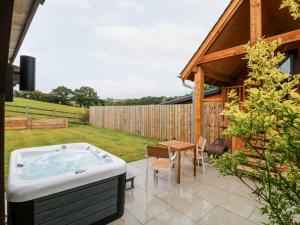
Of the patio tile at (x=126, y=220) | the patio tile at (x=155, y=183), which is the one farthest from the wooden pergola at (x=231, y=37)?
the patio tile at (x=126, y=220)

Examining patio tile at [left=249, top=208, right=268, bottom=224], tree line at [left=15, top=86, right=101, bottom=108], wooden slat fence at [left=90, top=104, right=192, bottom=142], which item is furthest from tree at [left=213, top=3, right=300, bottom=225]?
tree line at [left=15, top=86, right=101, bottom=108]

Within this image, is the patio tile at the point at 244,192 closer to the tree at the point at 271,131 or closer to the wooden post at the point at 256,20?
the tree at the point at 271,131

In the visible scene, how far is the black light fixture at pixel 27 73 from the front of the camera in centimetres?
130

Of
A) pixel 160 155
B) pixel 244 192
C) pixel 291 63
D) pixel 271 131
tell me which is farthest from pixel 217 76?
pixel 271 131

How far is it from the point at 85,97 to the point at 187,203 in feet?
90.8

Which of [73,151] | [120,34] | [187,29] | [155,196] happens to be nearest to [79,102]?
[120,34]

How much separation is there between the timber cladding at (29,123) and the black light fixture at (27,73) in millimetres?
13923

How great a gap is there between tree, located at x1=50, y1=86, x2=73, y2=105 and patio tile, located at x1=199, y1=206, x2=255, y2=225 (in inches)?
1131

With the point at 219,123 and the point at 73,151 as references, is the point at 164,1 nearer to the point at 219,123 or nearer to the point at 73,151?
the point at 219,123

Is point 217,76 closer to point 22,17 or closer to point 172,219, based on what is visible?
point 172,219

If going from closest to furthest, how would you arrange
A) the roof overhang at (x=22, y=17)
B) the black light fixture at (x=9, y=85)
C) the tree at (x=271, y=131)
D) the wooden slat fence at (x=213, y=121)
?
the black light fixture at (x=9, y=85) → the tree at (x=271, y=131) → the roof overhang at (x=22, y=17) → the wooden slat fence at (x=213, y=121)

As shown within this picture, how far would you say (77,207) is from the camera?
261cm

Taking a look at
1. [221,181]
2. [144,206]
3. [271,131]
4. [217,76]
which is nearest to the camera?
[271,131]

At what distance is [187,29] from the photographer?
1184 centimetres
